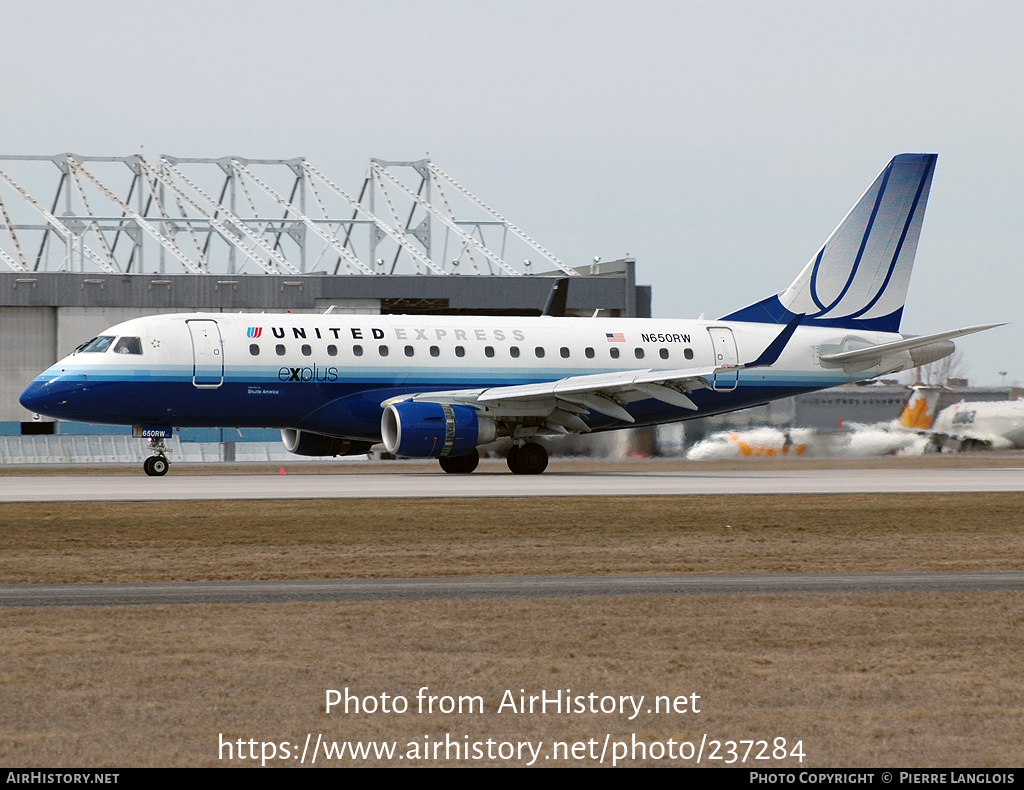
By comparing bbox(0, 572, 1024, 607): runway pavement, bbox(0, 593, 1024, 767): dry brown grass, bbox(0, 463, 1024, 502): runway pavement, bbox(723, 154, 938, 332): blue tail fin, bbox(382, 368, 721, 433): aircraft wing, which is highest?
bbox(723, 154, 938, 332): blue tail fin

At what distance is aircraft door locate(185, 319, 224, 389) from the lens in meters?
35.4

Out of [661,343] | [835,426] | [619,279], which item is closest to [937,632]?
[661,343]

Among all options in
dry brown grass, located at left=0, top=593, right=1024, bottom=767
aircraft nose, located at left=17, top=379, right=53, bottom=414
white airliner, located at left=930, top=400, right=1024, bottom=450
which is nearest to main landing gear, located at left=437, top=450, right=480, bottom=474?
aircraft nose, located at left=17, top=379, right=53, bottom=414

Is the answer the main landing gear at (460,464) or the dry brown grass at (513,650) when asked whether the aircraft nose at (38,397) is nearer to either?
the main landing gear at (460,464)

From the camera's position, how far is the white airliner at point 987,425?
5359 centimetres

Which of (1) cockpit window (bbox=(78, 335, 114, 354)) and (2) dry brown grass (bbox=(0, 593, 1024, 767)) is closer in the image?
(2) dry brown grass (bbox=(0, 593, 1024, 767))

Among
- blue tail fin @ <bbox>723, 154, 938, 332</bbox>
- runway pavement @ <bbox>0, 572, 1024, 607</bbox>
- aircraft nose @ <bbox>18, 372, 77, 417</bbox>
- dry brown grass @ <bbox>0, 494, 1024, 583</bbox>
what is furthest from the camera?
blue tail fin @ <bbox>723, 154, 938, 332</bbox>

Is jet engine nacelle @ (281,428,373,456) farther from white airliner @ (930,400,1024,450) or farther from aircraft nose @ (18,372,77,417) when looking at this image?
white airliner @ (930,400,1024,450)

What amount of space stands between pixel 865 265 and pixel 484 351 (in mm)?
13042

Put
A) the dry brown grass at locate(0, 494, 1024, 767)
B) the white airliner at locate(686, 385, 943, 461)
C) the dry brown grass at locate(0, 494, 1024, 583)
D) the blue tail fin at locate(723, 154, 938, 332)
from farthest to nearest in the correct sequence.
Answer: the white airliner at locate(686, 385, 943, 461) → the blue tail fin at locate(723, 154, 938, 332) → the dry brown grass at locate(0, 494, 1024, 583) → the dry brown grass at locate(0, 494, 1024, 767)

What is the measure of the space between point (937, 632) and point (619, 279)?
67.4 m

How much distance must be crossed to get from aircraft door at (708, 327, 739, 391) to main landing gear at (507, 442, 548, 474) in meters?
5.81
